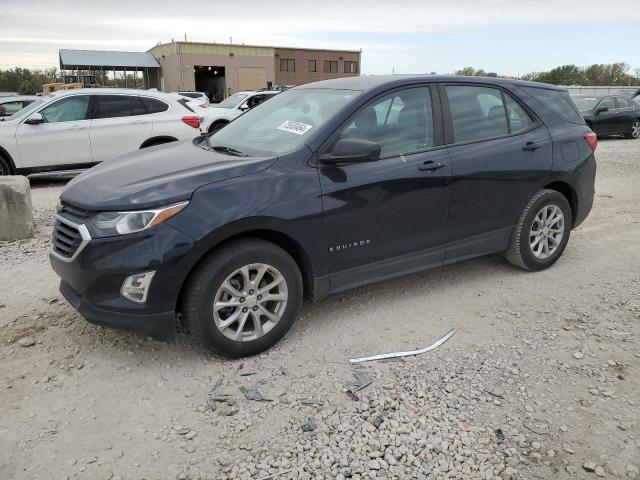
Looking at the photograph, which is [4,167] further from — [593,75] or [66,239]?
[593,75]

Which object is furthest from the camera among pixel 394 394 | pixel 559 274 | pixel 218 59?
pixel 218 59

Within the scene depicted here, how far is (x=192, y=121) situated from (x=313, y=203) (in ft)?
22.8

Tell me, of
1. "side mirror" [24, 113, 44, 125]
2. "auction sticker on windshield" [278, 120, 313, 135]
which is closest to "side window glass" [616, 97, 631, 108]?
"side mirror" [24, 113, 44, 125]

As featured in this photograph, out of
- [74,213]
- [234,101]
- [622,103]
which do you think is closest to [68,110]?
[74,213]

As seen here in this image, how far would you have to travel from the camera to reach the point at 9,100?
1389 cm

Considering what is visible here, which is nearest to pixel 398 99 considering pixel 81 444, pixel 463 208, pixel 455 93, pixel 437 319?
pixel 455 93

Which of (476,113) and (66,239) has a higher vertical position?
(476,113)

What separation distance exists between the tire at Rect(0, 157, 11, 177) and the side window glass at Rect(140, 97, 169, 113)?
2.42m

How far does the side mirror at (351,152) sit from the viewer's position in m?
3.62

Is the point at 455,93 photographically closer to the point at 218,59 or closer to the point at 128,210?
the point at 128,210

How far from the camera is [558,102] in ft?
17.0

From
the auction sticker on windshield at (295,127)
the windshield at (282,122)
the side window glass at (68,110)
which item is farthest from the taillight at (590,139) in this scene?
the side window glass at (68,110)

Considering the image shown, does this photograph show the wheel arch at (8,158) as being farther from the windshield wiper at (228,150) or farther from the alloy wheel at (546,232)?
the alloy wheel at (546,232)

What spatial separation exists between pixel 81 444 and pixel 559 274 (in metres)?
4.24
